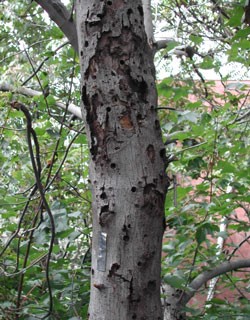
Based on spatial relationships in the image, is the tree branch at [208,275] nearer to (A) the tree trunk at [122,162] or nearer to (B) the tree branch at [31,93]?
(B) the tree branch at [31,93]

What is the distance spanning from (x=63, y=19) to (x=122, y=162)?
0.56 meters

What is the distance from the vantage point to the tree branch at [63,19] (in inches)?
55.2

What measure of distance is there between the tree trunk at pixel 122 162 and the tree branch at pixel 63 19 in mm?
255

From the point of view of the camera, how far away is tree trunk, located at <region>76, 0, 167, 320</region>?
1055 mm

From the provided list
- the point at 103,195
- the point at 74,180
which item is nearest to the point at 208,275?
the point at 74,180

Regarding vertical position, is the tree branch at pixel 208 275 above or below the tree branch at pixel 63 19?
below

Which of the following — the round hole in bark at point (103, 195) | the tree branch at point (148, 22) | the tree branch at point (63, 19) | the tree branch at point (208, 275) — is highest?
the tree branch at point (148, 22)

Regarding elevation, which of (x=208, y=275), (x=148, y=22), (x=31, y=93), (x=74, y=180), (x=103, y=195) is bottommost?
(x=103, y=195)

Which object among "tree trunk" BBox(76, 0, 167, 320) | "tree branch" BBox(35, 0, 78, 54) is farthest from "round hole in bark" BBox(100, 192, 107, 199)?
"tree branch" BBox(35, 0, 78, 54)

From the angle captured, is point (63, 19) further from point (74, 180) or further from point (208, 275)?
point (208, 275)

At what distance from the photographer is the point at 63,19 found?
142cm

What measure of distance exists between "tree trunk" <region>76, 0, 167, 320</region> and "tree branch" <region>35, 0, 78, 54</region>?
25 cm

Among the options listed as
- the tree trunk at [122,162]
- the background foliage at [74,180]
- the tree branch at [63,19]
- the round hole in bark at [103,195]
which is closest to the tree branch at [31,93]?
the background foliage at [74,180]

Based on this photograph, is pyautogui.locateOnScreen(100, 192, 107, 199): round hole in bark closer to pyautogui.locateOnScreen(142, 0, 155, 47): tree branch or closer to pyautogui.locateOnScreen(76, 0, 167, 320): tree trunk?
pyautogui.locateOnScreen(76, 0, 167, 320): tree trunk
